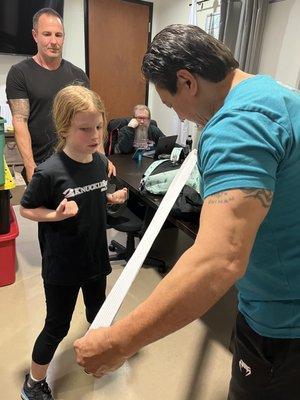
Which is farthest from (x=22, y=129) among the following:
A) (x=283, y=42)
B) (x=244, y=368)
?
(x=283, y=42)

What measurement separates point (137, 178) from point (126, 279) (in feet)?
4.91

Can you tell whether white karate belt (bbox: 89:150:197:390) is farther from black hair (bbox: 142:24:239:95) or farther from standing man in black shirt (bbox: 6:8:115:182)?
standing man in black shirt (bbox: 6:8:115:182)

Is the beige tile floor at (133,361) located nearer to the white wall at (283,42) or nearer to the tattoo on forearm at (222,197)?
the tattoo on forearm at (222,197)

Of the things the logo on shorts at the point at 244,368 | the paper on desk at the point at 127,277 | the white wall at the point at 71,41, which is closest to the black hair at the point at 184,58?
the paper on desk at the point at 127,277

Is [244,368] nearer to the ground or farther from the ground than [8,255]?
farther from the ground

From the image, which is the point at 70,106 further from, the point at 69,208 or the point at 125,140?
the point at 125,140

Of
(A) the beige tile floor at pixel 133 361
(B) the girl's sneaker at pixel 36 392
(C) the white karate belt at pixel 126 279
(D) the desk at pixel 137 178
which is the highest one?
(C) the white karate belt at pixel 126 279

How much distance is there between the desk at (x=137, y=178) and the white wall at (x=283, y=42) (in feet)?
4.84

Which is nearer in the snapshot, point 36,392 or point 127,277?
point 127,277

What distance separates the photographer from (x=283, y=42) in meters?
2.99

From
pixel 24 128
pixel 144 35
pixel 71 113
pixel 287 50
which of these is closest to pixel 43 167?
pixel 71 113

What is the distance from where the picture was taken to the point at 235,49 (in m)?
3.21

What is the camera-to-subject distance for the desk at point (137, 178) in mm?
1815

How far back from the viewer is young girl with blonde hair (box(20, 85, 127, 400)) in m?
1.24
